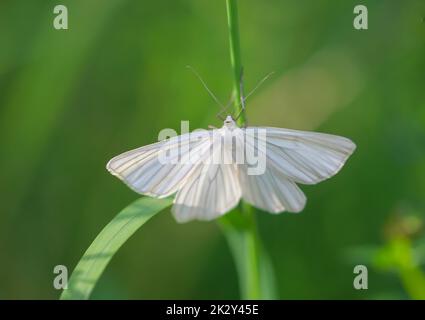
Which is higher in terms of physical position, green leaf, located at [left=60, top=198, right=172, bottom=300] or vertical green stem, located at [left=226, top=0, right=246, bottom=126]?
vertical green stem, located at [left=226, top=0, right=246, bottom=126]

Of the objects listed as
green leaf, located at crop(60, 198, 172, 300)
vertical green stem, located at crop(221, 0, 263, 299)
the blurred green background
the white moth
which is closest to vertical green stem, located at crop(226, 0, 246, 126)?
vertical green stem, located at crop(221, 0, 263, 299)

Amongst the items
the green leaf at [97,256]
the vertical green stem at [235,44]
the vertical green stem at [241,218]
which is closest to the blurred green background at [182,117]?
the vertical green stem at [241,218]

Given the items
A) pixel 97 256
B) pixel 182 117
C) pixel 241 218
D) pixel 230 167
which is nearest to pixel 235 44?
pixel 230 167

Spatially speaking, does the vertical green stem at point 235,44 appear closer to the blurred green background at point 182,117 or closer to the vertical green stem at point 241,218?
the vertical green stem at point 241,218

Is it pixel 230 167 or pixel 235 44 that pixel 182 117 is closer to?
pixel 230 167

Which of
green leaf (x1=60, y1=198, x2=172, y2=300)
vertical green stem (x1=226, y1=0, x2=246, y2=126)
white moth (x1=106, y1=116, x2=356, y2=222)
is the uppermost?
vertical green stem (x1=226, y1=0, x2=246, y2=126)

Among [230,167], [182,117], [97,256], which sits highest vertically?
[182,117]

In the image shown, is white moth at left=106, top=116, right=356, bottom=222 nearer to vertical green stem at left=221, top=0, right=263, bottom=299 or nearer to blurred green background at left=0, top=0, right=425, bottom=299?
vertical green stem at left=221, top=0, right=263, bottom=299
